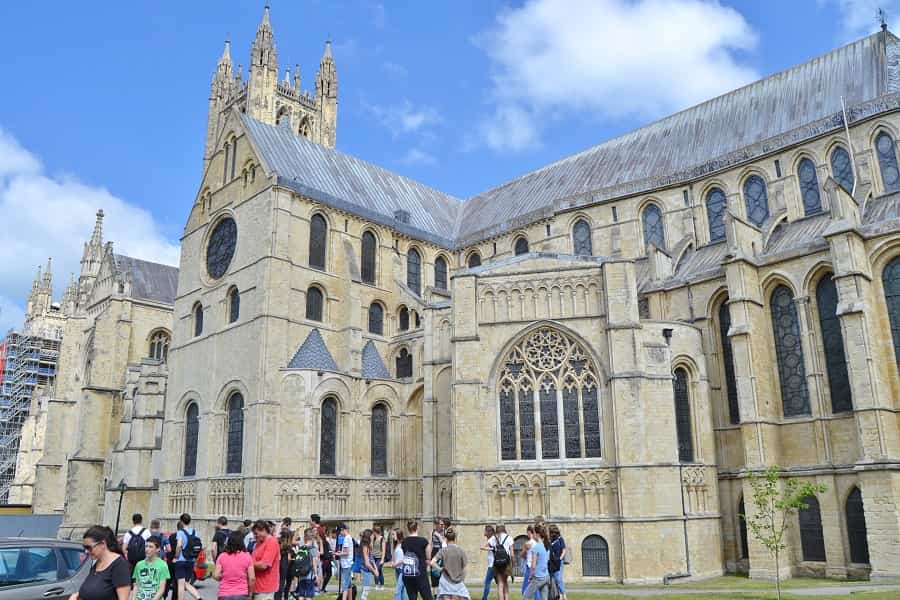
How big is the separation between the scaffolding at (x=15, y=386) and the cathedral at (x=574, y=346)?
23353mm

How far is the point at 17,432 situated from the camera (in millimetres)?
61781

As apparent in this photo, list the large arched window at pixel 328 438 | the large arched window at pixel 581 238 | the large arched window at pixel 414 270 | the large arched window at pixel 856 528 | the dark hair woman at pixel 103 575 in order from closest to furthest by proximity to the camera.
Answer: the dark hair woman at pixel 103 575
the large arched window at pixel 856 528
the large arched window at pixel 328 438
the large arched window at pixel 581 238
the large arched window at pixel 414 270

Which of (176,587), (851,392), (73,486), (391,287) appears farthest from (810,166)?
(73,486)

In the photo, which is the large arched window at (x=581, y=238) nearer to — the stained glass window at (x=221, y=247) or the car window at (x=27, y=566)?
the stained glass window at (x=221, y=247)

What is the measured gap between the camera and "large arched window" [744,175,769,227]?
29.1 meters

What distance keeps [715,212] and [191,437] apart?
25.0m

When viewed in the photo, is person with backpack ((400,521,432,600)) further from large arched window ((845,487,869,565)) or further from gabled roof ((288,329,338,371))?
gabled roof ((288,329,338,371))

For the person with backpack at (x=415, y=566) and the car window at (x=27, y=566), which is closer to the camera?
the car window at (x=27, y=566)

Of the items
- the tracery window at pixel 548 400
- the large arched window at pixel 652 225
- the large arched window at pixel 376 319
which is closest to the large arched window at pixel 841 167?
the large arched window at pixel 652 225

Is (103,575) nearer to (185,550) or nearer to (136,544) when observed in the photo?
(136,544)

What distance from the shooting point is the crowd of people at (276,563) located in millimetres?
7121

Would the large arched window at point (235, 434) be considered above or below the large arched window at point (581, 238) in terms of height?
below

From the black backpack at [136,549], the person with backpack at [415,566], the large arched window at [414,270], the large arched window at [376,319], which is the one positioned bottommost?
the person with backpack at [415,566]

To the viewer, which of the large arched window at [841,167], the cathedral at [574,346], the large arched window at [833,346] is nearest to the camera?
the cathedral at [574,346]
